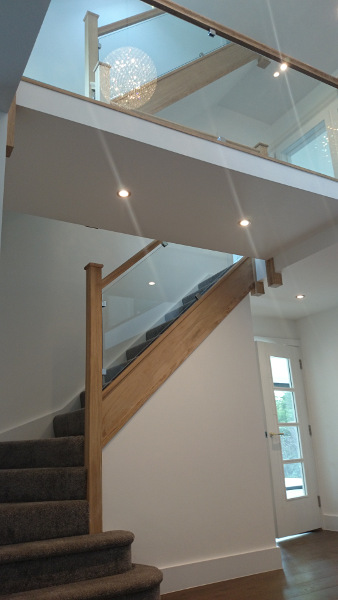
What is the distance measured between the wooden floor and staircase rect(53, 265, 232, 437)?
1.37 meters

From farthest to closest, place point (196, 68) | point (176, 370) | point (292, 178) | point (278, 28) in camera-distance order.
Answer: point (278, 28) → point (196, 68) → point (176, 370) → point (292, 178)

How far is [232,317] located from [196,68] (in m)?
2.47

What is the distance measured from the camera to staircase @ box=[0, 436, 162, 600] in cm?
237

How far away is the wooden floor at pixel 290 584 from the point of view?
3.01 meters

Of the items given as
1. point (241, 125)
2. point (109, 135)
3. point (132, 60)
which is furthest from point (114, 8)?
point (109, 135)

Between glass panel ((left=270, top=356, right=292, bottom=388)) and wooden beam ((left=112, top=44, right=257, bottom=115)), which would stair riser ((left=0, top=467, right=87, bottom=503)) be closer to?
wooden beam ((left=112, top=44, right=257, bottom=115))

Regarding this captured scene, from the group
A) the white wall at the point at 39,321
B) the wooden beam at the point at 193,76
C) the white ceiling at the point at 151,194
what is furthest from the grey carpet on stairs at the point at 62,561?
the wooden beam at the point at 193,76

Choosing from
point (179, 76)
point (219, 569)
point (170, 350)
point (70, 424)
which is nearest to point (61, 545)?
point (70, 424)

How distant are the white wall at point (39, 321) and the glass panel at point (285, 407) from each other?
8.28ft

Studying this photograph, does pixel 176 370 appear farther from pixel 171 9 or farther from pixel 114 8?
pixel 114 8

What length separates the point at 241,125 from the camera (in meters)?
4.05

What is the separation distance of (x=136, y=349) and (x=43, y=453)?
1038 mm

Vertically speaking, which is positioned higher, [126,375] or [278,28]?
[278,28]

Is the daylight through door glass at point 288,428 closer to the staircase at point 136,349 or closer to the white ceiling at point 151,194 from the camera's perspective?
the white ceiling at point 151,194
